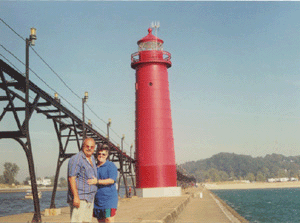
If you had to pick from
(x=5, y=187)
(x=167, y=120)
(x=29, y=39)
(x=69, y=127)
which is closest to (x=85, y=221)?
(x=29, y=39)

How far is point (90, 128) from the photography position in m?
21.3

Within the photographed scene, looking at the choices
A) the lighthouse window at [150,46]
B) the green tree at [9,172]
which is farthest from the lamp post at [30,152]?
the green tree at [9,172]

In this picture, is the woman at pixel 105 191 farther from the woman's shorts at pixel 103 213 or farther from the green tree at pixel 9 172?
the green tree at pixel 9 172

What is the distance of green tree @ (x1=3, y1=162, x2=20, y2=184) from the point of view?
187825 mm

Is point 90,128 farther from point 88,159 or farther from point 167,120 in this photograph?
point 88,159

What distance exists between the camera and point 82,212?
5.40 meters

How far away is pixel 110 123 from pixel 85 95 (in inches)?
391

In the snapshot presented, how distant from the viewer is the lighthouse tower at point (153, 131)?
27672 mm

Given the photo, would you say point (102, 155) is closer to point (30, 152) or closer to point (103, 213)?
point (103, 213)

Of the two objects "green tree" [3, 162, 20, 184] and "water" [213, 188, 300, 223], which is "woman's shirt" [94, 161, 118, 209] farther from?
"green tree" [3, 162, 20, 184]

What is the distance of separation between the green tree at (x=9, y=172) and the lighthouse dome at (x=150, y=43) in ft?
574

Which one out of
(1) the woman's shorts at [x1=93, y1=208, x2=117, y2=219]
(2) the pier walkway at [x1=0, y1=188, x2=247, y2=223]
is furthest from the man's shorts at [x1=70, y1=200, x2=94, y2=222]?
(2) the pier walkway at [x1=0, y1=188, x2=247, y2=223]

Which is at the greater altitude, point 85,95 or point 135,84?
point 135,84

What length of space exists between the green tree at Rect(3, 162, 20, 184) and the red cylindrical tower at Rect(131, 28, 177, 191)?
175m
